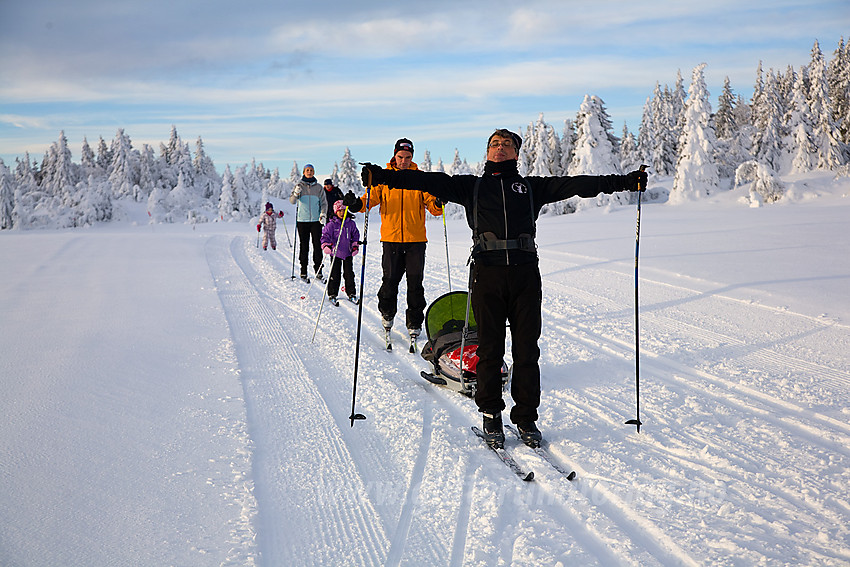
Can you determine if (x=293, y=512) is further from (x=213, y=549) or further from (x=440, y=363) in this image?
(x=440, y=363)

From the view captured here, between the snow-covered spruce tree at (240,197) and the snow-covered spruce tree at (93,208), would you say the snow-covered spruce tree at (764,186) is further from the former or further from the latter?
the snow-covered spruce tree at (93,208)

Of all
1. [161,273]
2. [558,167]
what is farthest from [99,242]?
[558,167]

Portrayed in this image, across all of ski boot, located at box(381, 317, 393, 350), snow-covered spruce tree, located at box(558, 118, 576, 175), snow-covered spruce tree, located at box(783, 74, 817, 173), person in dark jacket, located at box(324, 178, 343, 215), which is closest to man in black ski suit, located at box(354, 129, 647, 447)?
ski boot, located at box(381, 317, 393, 350)

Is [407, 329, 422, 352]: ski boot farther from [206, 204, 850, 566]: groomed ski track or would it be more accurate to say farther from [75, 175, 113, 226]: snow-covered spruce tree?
[75, 175, 113, 226]: snow-covered spruce tree

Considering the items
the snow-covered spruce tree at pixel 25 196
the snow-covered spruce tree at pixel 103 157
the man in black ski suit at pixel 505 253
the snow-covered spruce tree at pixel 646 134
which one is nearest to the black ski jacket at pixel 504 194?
the man in black ski suit at pixel 505 253

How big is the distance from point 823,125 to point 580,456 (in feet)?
172

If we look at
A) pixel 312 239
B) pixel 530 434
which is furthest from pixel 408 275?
pixel 312 239

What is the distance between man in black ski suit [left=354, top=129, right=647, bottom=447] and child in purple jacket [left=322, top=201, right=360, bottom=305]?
5.41m

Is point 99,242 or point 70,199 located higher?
point 70,199

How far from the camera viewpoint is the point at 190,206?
286 ft

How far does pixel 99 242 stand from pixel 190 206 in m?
72.4

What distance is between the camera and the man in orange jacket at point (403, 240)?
6656mm

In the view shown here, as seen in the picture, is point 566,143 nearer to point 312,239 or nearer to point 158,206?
point 312,239

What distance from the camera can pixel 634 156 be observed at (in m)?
59.6
